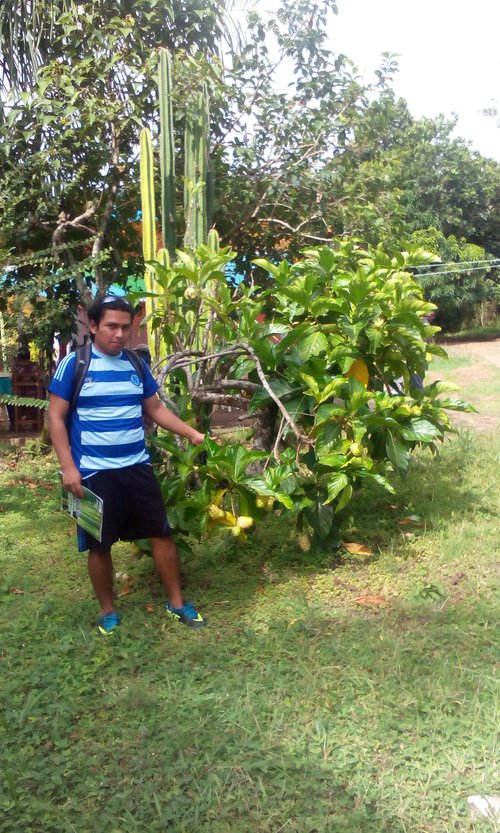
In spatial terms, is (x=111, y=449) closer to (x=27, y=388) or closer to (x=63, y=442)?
(x=63, y=442)

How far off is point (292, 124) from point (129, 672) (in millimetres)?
5201

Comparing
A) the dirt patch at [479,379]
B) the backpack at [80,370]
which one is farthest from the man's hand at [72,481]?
the dirt patch at [479,379]

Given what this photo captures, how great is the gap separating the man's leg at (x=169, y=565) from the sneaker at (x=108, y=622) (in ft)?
0.81

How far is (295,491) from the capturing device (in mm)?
3543

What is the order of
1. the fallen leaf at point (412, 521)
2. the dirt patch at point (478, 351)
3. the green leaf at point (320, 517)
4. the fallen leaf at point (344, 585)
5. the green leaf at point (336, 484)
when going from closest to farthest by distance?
the green leaf at point (336, 484) → the fallen leaf at point (344, 585) → the green leaf at point (320, 517) → the fallen leaf at point (412, 521) → the dirt patch at point (478, 351)

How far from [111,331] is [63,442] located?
1.61ft

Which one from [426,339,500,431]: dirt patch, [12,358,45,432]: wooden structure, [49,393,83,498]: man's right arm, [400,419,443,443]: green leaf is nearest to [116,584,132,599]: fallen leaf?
[49,393,83,498]: man's right arm

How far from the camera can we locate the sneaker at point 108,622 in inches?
125

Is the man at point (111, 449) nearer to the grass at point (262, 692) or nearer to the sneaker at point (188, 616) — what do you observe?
the sneaker at point (188, 616)

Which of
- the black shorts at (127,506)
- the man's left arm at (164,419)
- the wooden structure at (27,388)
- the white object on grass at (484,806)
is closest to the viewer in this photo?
the white object on grass at (484,806)

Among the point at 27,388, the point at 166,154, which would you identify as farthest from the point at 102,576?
the point at 27,388

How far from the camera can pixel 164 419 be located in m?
3.32

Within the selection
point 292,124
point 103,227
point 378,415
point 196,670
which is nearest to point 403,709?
point 196,670

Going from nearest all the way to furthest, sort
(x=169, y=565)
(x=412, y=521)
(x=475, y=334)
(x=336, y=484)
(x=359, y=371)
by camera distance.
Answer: (x=169, y=565)
(x=336, y=484)
(x=359, y=371)
(x=412, y=521)
(x=475, y=334)
